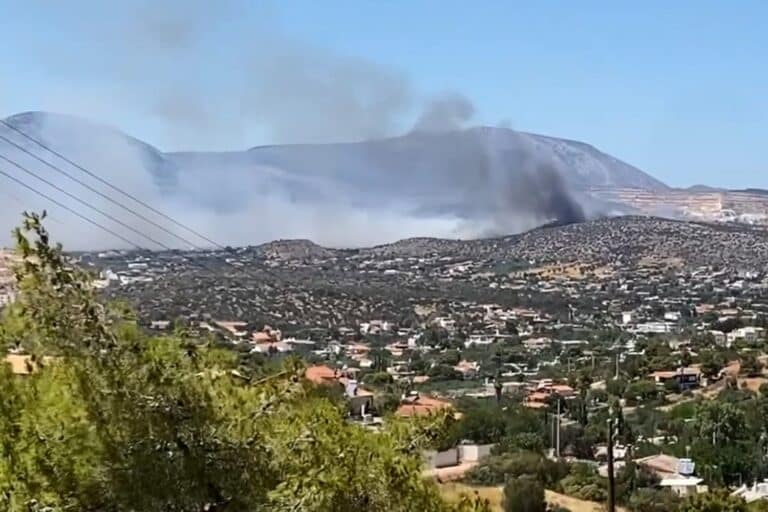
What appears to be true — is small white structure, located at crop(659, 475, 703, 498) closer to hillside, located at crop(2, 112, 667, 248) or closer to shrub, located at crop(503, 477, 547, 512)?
shrub, located at crop(503, 477, 547, 512)

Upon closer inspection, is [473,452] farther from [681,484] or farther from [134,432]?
[134,432]

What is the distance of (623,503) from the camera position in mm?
18719

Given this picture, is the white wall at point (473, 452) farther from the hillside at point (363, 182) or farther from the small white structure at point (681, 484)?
the hillside at point (363, 182)

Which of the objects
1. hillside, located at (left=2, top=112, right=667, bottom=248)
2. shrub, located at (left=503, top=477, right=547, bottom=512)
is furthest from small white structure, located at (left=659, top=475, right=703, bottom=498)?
hillside, located at (left=2, top=112, right=667, bottom=248)

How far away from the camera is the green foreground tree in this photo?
4.72m

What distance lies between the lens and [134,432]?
15.9 ft

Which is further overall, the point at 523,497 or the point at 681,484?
the point at 681,484

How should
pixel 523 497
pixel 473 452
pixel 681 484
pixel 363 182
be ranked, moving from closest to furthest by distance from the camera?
pixel 523 497 → pixel 681 484 → pixel 473 452 → pixel 363 182

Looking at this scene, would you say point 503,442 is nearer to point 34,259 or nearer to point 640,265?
point 34,259

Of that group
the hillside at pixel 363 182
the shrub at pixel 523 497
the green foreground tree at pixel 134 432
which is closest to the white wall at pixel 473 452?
the shrub at pixel 523 497

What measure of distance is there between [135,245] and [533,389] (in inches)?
1014

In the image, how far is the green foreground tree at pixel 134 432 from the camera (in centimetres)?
472

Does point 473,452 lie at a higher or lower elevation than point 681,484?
higher

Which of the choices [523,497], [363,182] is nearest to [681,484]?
[523,497]
